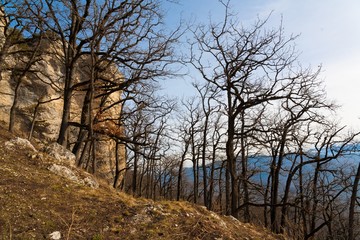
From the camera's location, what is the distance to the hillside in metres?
4.67

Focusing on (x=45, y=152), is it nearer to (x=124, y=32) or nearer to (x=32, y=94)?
(x=124, y=32)

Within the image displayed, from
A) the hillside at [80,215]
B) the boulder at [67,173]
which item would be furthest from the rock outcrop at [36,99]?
the hillside at [80,215]

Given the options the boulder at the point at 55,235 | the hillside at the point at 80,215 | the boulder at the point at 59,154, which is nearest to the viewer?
the boulder at the point at 55,235

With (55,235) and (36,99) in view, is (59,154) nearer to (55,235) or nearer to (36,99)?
(55,235)

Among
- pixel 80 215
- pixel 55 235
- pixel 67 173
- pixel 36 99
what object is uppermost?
pixel 36 99

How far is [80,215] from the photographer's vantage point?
5.27 m

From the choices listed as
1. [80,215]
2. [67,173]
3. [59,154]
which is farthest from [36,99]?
[80,215]

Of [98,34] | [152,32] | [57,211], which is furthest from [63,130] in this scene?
[57,211]

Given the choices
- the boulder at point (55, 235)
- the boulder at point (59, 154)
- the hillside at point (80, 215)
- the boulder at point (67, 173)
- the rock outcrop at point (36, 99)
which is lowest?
the boulder at point (55, 235)

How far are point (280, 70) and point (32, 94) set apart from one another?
15.8 metres

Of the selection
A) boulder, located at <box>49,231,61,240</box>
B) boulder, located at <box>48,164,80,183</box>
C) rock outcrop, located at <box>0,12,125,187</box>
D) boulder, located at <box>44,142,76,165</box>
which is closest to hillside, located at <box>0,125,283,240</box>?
boulder, located at <box>49,231,61,240</box>

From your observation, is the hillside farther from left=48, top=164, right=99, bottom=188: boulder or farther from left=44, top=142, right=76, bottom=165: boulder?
left=44, top=142, right=76, bottom=165: boulder

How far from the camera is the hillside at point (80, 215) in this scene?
4672mm

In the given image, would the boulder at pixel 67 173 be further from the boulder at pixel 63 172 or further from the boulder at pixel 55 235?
the boulder at pixel 55 235
